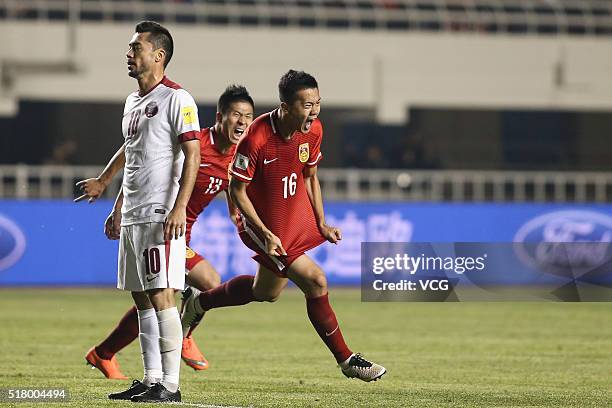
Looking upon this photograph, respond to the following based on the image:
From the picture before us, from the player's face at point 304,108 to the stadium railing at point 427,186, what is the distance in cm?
1453

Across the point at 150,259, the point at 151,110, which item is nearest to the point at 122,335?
the point at 150,259

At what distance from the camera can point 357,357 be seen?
8.99 meters

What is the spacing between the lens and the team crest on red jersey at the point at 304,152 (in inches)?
365

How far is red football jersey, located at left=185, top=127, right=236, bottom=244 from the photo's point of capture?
10.8 meters

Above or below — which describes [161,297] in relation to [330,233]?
below

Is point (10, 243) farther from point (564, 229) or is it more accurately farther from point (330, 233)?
point (330, 233)

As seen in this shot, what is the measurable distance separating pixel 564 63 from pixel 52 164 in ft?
37.2

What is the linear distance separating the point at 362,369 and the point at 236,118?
2519 millimetres

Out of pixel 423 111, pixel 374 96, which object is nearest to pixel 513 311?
pixel 374 96

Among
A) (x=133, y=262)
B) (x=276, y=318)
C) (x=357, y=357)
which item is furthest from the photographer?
(x=276, y=318)

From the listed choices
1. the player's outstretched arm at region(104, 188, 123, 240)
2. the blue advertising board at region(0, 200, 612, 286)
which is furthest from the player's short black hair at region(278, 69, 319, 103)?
the blue advertising board at region(0, 200, 612, 286)

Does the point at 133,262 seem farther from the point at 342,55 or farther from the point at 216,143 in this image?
the point at 342,55

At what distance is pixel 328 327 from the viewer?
9.13 meters

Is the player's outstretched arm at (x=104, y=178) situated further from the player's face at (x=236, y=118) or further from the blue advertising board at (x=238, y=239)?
the blue advertising board at (x=238, y=239)
